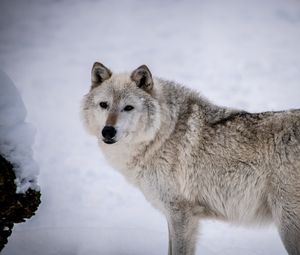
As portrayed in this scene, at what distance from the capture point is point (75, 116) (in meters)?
11.1

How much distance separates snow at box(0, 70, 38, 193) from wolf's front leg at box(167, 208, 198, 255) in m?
1.71

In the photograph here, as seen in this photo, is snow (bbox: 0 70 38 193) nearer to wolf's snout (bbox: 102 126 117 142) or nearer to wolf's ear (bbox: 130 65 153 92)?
wolf's snout (bbox: 102 126 117 142)

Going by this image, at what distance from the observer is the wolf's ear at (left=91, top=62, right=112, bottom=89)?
17.2 feet

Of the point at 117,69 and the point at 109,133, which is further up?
the point at 117,69

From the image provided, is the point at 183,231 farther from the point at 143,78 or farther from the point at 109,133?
the point at 143,78

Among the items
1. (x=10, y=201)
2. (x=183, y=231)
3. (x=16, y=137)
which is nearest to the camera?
(x=10, y=201)

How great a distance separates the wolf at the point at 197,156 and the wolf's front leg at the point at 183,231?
12mm

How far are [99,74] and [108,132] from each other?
1.13 meters

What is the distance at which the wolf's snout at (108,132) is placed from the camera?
4527 mm

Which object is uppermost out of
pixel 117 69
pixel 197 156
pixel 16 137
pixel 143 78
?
pixel 117 69

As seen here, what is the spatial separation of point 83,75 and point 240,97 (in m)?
5.23

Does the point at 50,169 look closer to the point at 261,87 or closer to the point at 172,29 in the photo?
the point at 261,87

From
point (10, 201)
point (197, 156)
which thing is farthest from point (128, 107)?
point (10, 201)

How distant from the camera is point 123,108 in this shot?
4.86 m
